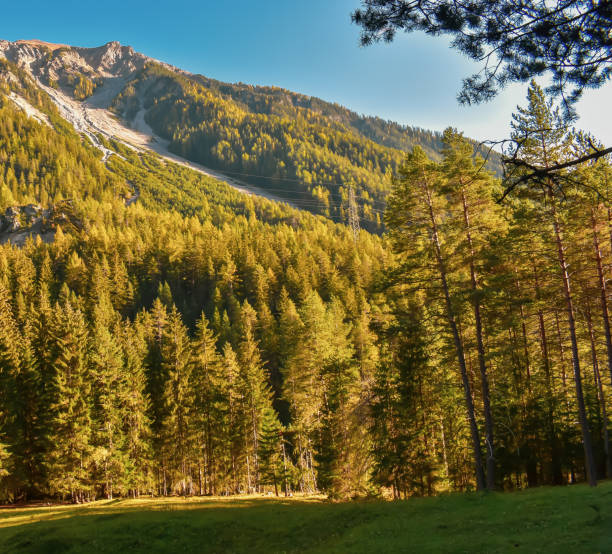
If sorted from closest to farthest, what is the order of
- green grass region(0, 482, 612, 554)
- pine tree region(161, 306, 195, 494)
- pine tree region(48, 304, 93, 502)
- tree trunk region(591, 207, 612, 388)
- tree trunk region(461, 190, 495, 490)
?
green grass region(0, 482, 612, 554) < tree trunk region(591, 207, 612, 388) < tree trunk region(461, 190, 495, 490) < pine tree region(48, 304, 93, 502) < pine tree region(161, 306, 195, 494)

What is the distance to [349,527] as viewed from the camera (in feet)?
60.4

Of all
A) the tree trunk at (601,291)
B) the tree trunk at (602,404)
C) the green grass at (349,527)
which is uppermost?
the tree trunk at (601,291)

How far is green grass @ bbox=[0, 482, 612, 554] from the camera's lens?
481 inches

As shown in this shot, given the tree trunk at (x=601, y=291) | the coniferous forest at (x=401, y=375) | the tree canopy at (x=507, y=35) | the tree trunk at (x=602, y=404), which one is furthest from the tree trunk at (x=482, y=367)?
the tree canopy at (x=507, y=35)

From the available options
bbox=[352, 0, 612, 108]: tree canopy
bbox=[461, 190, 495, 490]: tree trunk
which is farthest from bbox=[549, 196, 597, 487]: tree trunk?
bbox=[352, 0, 612, 108]: tree canopy

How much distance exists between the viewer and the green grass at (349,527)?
12.2m

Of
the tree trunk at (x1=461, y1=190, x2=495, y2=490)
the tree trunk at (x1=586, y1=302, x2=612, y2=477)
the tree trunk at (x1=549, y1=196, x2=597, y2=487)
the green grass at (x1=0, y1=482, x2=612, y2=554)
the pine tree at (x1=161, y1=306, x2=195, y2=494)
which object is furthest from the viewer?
the pine tree at (x1=161, y1=306, x2=195, y2=494)

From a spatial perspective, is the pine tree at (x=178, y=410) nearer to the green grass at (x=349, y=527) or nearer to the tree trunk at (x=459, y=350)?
the green grass at (x=349, y=527)

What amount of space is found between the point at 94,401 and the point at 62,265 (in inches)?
3173

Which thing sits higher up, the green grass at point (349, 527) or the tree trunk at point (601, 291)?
the tree trunk at point (601, 291)

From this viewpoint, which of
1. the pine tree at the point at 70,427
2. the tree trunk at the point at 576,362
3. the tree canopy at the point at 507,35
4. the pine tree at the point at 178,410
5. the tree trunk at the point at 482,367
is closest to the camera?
the tree canopy at the point at 507,35

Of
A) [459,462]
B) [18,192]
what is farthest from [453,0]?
[18,192]

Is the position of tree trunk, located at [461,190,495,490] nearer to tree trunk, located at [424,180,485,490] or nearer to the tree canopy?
tree trunk, located at [424,180,485,490]

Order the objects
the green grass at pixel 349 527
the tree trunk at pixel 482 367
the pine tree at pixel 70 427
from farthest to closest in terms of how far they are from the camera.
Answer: the pine tree at pixel 70 427
the tree trunk at pixel 482 367
the green grass at pixel 349 527
